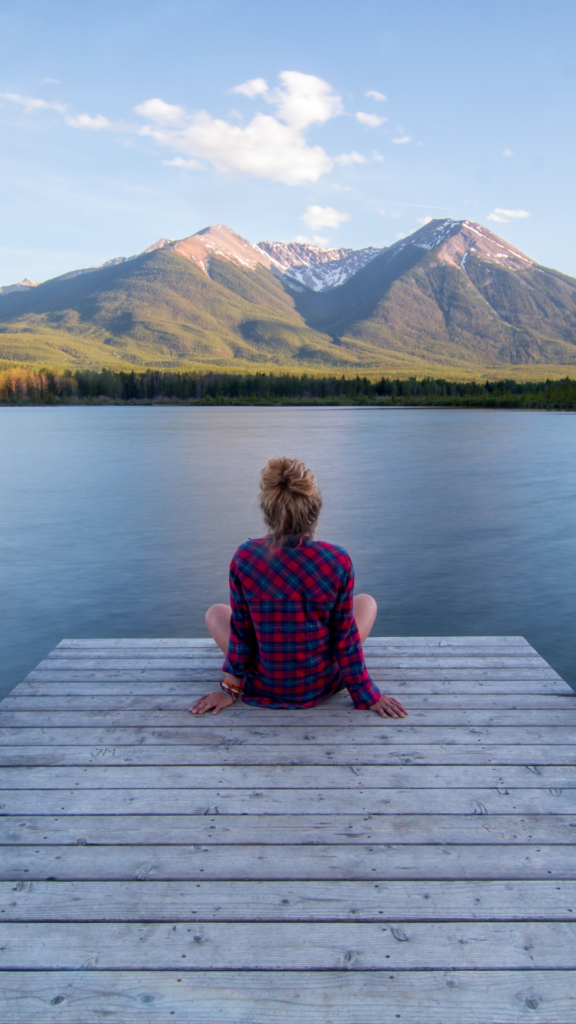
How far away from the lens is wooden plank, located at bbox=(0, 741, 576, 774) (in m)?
3.90

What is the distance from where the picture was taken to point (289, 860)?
310 centimetres

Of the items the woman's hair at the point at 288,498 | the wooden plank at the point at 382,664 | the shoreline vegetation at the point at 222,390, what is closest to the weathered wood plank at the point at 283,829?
the woman's hair at the point at 288,498

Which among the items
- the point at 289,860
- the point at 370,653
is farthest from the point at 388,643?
the point at 289,860

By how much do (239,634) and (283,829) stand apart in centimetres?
125

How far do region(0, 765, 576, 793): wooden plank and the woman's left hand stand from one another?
567 mm

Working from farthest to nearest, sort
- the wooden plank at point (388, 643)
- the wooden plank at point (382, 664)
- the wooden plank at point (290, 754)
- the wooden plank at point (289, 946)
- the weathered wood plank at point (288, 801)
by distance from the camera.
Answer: the wooden plank at point (388, 643)
the wooden plank at point (382, 664)
the wooden plank at point (290, 754)
the weathered wood plank at point (288, 801)
the wooden plank at point (289, 946)

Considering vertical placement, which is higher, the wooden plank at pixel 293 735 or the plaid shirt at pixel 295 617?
the plaid shirt at pixel 295 617

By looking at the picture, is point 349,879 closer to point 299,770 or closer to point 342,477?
point 299,770

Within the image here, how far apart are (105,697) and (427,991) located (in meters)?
2.97

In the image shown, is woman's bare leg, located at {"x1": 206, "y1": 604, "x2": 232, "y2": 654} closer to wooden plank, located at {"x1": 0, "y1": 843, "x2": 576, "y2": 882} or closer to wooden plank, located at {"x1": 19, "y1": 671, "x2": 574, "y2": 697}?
wooden plank, located at {"x1": 19, "y1": 671, "x2": 574, "y2": 697}

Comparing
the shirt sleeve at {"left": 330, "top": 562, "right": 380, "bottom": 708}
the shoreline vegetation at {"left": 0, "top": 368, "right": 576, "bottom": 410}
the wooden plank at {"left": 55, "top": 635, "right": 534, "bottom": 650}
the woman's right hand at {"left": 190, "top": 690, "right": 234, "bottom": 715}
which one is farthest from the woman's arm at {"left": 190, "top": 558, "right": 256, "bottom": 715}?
the shoreline vegetation at {"left": 0, "top": 368, "right": 576, "bottom": 410}

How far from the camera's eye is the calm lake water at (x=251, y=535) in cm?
1055

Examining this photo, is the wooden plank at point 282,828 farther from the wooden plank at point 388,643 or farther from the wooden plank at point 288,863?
the wooden plank at point 388,643

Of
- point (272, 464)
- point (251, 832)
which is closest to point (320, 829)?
point (251, 832)
